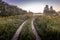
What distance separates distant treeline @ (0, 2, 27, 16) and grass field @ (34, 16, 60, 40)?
0.40 metres

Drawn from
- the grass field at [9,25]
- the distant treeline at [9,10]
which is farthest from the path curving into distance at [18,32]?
the distant treeline at [9,10]

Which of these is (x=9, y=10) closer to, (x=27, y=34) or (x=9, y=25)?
(x=9, y=25)

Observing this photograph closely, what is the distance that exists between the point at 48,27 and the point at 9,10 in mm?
831

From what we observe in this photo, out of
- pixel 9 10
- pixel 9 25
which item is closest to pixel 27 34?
pixel 9 25

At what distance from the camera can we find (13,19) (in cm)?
264

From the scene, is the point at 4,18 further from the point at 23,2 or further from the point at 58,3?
the point at 58,3

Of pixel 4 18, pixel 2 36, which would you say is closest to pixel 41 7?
pixel 4 18

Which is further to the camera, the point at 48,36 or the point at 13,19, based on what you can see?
the point at 13,19

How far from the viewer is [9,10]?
261 centimetres

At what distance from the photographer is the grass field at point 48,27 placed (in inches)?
95.7

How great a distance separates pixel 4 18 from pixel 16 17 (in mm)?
241

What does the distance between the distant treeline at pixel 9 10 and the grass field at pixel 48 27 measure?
395 millimetres

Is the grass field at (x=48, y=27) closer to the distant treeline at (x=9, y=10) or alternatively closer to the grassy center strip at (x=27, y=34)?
the grassy center strip at (x=27, y=34)

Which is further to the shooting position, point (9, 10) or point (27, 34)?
point (9, 10)
